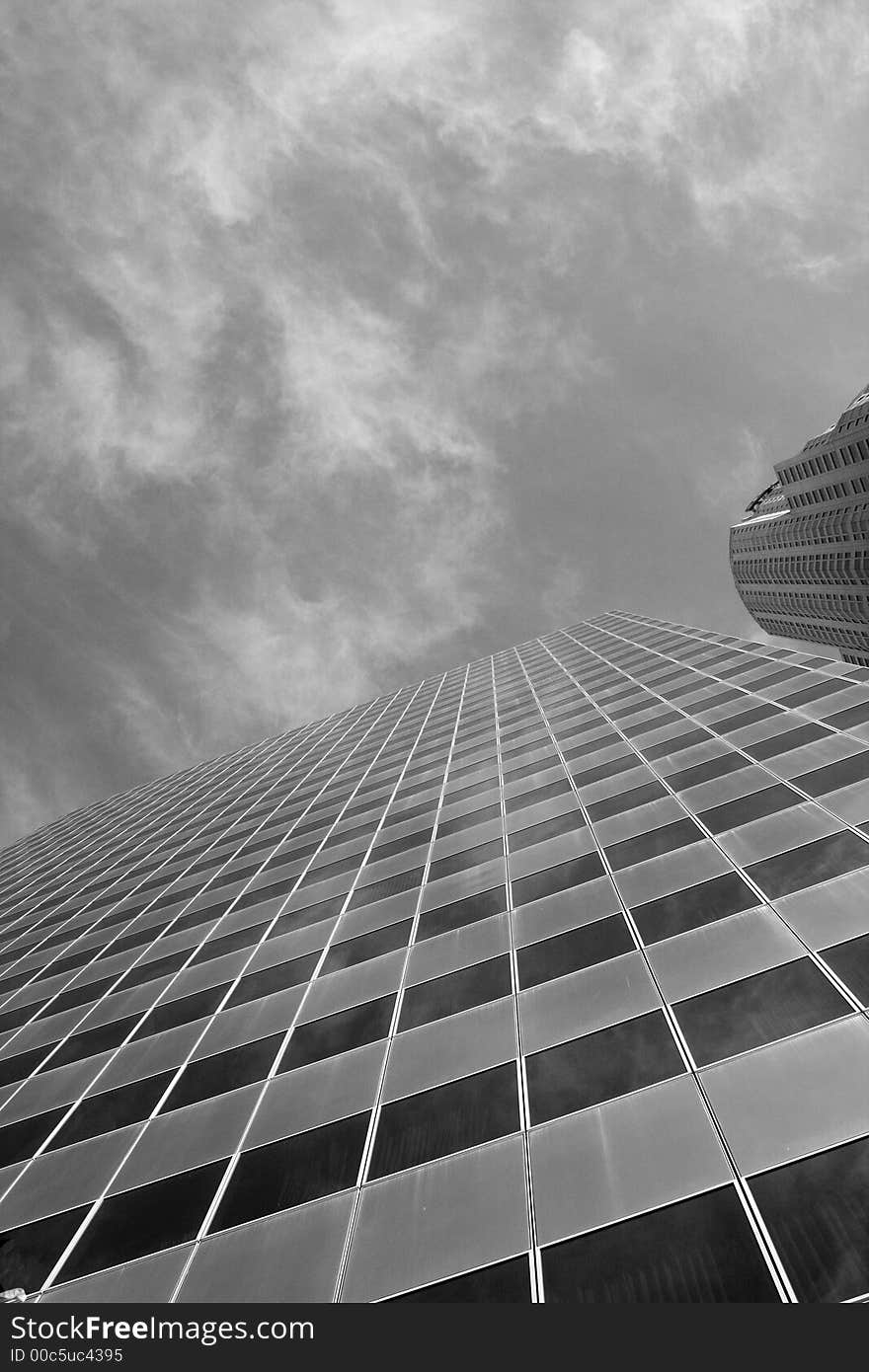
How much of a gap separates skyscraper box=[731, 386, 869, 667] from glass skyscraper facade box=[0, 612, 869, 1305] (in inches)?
5655

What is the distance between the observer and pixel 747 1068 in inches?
341

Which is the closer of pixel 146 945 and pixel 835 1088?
pixel 835 1088

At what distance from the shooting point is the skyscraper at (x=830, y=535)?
144 m

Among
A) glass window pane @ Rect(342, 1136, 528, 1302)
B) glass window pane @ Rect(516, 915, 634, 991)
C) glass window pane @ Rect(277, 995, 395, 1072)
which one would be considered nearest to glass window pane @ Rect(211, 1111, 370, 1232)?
glass window pane @ Rect(342, 1136, 528, 1302)

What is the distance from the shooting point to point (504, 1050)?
1067cm

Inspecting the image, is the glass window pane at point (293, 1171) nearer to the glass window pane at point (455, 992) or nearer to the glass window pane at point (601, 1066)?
the glass window pane at point (455, 992)

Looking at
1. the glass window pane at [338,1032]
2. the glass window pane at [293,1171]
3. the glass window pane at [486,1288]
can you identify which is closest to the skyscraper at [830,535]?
the glass window pane at [338,1032]

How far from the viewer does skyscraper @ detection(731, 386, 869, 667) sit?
472 ft

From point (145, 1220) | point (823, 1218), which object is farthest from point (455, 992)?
point (823, 1218)

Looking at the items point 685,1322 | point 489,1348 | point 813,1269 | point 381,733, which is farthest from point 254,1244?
point 381,733

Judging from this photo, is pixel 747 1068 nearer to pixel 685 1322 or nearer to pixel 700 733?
pixel 685 1322

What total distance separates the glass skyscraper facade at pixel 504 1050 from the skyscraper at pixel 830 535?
471 ft

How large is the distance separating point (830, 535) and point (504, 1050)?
174m

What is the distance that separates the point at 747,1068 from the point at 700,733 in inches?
542
